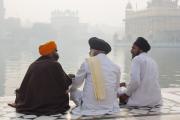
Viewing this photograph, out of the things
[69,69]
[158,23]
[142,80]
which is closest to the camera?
[142,80]

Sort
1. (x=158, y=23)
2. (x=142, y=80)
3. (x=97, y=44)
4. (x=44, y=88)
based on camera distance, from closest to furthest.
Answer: (x=44, y=88) < (x=97, y=44) < (x=142, y=80) < (x=158, y=23)

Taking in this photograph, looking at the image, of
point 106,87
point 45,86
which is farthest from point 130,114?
point 45,86

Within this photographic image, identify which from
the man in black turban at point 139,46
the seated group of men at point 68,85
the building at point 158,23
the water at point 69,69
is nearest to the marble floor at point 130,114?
the seated group of men at point 68,85

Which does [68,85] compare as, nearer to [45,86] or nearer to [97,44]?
[45,86]

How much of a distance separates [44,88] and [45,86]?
2 cm

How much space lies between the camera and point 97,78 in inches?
116

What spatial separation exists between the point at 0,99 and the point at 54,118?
38.8 inches

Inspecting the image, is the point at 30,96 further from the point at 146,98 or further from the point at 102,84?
the point at 146,98

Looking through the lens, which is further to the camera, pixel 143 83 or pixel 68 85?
pixel 143 83

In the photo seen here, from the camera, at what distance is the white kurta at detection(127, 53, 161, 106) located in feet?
10.5

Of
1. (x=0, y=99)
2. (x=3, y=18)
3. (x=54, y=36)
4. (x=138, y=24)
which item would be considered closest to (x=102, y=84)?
(x=0, y=99)

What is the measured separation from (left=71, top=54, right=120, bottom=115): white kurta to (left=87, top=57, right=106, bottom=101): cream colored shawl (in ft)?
0.10

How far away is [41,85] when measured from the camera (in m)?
2.93

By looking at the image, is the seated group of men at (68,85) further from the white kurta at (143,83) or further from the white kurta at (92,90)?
the white kurta at (143,83)
